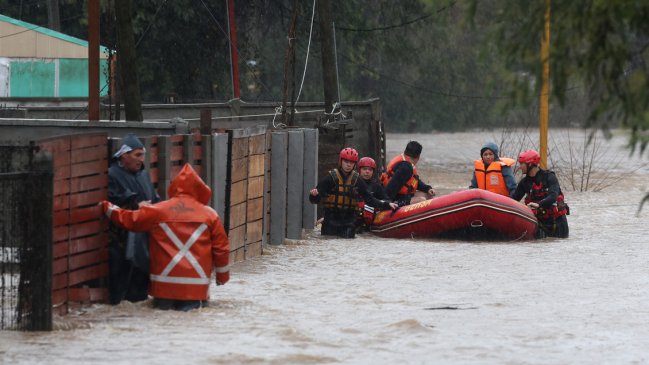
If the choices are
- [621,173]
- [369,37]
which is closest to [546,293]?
[621,173]

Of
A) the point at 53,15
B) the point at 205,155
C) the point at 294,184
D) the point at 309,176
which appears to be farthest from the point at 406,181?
the point at 53,15

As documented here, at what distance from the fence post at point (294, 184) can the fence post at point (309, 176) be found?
0.61 m

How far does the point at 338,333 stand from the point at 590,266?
6266 millimetres

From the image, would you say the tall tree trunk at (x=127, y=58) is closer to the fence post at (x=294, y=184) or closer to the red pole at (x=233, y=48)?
the fence post at (x=294, y=184)

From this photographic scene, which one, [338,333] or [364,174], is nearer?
[338,333]

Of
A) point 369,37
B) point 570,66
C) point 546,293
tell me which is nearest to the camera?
point 570,66

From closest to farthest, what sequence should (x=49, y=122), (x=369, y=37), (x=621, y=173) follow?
(x=49, y=122)
(x=621, y=173)
(x=369, y=37)

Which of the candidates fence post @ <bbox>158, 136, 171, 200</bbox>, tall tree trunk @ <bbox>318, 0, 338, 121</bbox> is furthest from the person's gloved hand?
tall tree trunk @ <bbox>318, 0, 338, 121</bbox>

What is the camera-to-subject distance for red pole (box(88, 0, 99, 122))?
17.8m

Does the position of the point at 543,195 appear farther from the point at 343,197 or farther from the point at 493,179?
the point at 343,197

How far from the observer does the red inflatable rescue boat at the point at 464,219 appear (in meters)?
19.4

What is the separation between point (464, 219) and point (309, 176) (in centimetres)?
224

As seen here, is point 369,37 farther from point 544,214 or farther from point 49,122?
point 49,122

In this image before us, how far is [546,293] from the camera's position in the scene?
13312 millimetres
